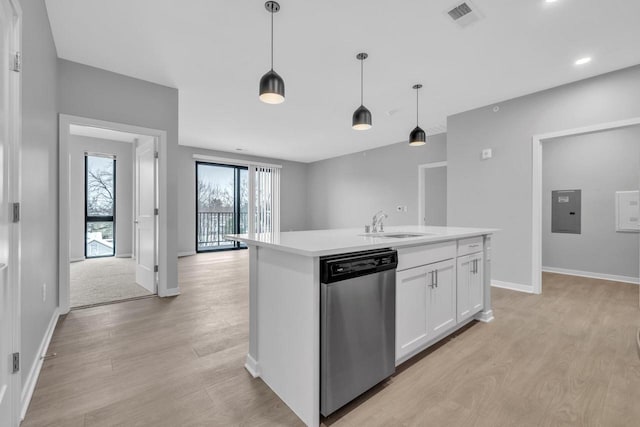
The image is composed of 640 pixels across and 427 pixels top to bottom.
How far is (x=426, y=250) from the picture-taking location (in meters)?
2.10

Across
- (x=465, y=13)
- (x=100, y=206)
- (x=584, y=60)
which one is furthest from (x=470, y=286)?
(x=100, y=206)

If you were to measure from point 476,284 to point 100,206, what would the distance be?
24.9ft

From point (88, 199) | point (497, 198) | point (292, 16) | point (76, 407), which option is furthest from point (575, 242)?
point (88, 199)

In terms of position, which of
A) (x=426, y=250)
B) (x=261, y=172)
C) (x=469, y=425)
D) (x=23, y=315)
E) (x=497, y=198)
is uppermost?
(x=261, y=172)

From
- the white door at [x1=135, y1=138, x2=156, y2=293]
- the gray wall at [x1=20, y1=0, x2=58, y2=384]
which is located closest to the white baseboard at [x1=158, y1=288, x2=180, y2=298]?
the white door at [x1=135, y1=138, x2=156, y2=293]

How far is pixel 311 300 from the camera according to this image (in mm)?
1422

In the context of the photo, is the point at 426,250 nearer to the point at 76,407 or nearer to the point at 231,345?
the point at 231,345

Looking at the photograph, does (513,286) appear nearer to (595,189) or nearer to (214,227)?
(595,189)

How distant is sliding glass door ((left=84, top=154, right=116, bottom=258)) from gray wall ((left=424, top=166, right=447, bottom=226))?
7.27m

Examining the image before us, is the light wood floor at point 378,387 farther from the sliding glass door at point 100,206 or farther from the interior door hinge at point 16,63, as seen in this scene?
the sliding glass door at point 100,206

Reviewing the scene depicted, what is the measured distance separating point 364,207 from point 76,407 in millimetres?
6641

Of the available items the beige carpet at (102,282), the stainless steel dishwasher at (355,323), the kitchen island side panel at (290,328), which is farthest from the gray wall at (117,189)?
the stainless steel dishwasher at (355,323)

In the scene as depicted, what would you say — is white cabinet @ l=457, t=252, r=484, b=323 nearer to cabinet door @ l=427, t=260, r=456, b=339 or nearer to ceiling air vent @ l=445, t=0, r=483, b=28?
cabinet door @ l=427, t=260, r=456, b=339

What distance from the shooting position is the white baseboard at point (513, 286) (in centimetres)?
379
